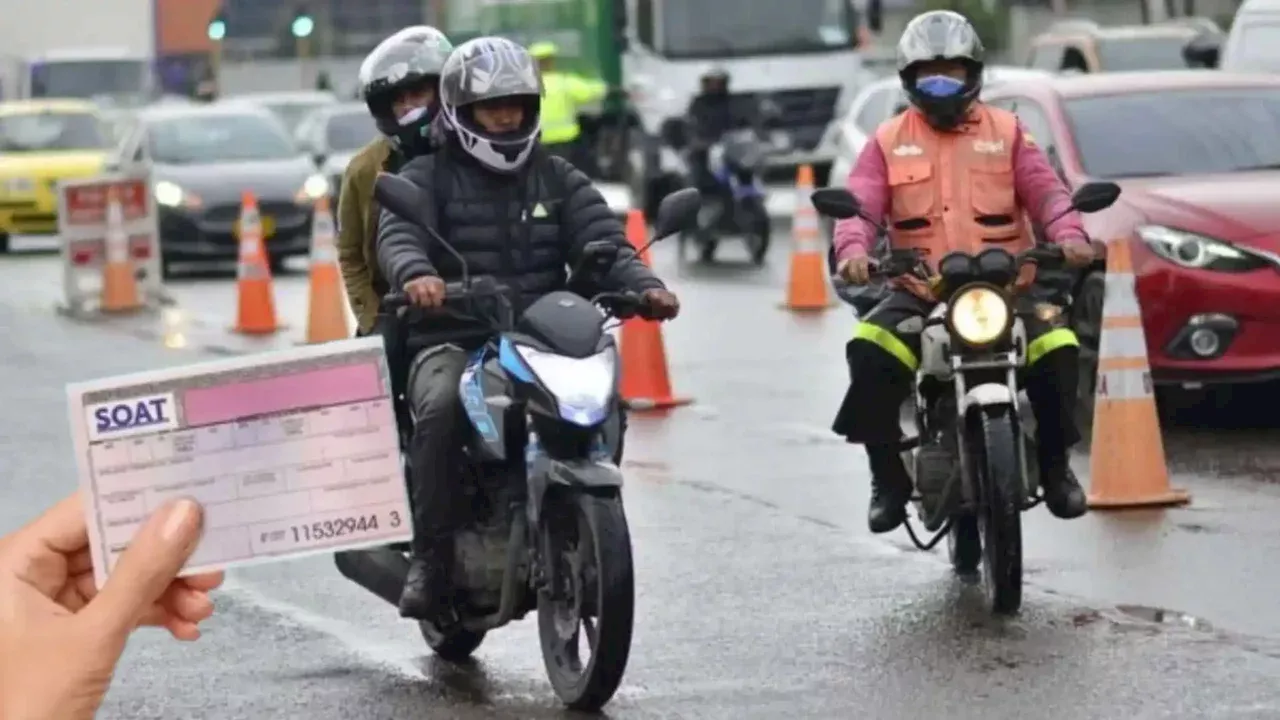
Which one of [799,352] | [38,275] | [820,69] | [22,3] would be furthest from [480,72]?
[22,3]

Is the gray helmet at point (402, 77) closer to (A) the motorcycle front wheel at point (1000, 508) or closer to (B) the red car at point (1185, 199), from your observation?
(A) the motorcycle front wheel at point (1000, 508)

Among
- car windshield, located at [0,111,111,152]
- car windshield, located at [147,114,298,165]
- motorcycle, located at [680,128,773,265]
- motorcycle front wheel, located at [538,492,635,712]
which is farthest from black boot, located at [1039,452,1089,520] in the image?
car windshield, located at [0,111,111,152]

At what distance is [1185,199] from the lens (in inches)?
515

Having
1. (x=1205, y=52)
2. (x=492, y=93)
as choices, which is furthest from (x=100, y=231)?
(x=492, y=93)

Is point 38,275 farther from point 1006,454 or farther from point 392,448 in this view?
point 392,448

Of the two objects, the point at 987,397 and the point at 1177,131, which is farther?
the point at 1177,131

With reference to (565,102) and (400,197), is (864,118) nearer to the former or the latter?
(565,102)

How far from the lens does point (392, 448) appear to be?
3295 mm

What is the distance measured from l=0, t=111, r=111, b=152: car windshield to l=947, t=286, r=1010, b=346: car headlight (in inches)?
1067

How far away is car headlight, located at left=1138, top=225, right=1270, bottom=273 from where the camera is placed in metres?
12.8

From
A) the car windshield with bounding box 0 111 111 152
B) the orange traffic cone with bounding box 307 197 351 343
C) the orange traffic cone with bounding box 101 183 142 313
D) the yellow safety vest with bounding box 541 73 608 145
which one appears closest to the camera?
the orange traffic cone with bounding box 307 197 351 343

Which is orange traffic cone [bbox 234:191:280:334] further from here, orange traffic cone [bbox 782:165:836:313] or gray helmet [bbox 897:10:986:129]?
gray helmet [bbox 897:10:986:129]

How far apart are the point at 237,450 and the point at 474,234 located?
491 cm

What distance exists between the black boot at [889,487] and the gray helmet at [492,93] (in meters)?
1.95
